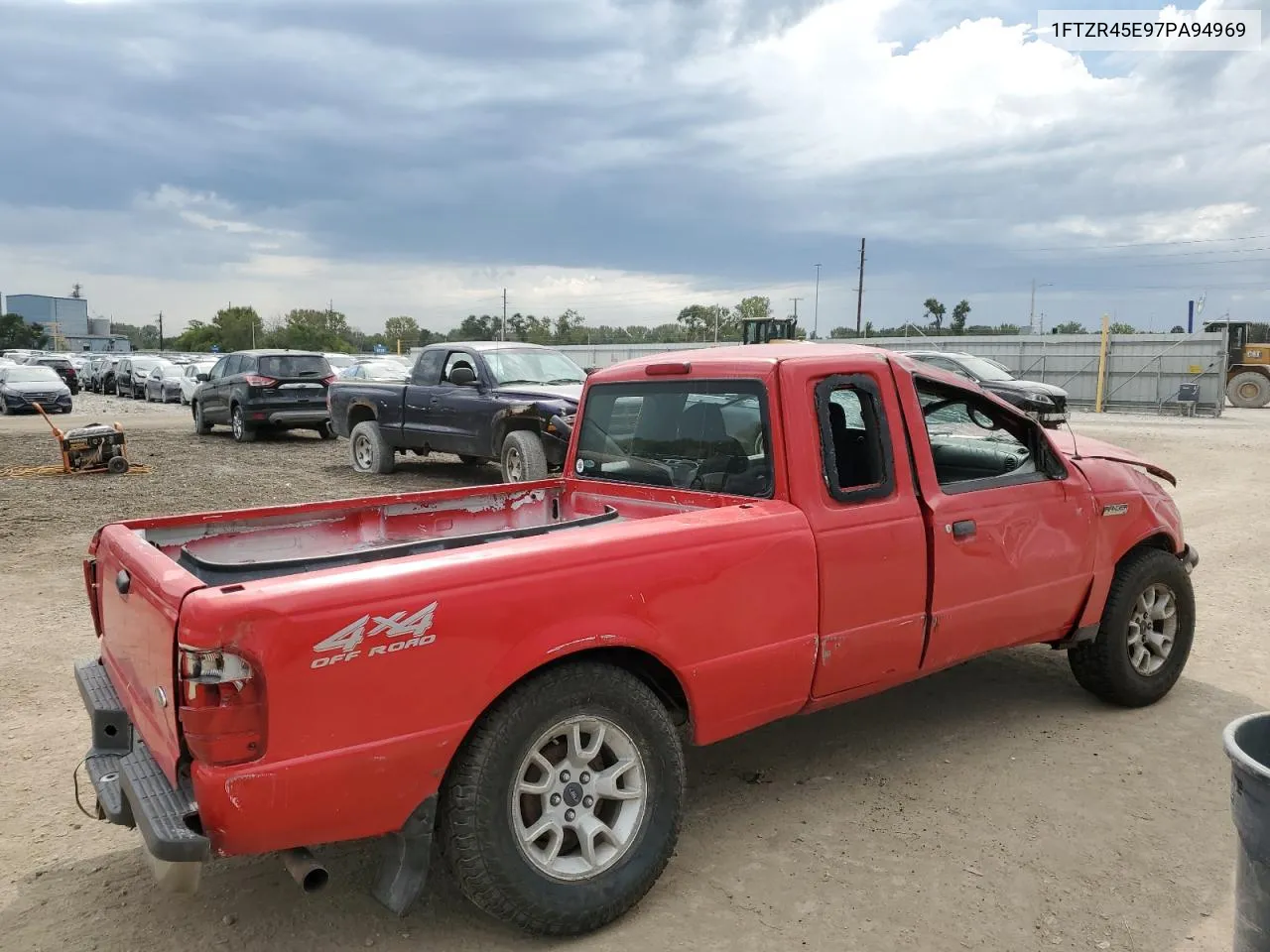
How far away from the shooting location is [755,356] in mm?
3709

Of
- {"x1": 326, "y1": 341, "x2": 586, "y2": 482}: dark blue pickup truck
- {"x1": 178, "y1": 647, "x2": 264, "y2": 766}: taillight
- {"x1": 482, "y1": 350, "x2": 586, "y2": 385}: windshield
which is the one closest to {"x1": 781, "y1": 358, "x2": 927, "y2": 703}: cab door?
{"x1": 178, "y1": 647, "x2": 264, "y2": 766}: taillight

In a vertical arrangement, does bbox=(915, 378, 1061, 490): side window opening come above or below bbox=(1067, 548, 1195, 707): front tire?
above

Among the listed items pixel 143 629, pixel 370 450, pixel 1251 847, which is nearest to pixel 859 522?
pixel 1251 847

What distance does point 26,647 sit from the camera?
222 inches

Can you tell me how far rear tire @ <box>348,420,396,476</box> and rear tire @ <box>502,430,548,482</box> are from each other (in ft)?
9.69

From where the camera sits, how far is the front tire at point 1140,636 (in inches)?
179

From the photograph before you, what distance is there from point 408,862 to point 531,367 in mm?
9888

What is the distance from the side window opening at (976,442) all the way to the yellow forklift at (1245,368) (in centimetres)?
2928

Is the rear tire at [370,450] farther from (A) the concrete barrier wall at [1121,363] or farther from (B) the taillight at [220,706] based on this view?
(A) the concrete barrier wall at [1121,363]

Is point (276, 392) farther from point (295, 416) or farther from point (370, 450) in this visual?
A: point (370, 450)

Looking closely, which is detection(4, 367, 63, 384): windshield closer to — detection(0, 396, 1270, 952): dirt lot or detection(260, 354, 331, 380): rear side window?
detection(260, 354, 331, 380): rear side window

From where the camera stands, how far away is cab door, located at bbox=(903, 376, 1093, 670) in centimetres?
379


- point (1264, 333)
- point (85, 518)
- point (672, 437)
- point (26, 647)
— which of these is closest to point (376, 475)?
point (85, 518)

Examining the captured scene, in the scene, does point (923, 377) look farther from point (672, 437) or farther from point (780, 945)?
point (780, 945)
